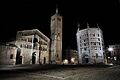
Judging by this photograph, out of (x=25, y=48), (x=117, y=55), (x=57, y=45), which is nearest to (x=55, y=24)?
(x=57, y=45)

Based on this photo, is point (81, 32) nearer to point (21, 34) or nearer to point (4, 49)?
point (21, 34)

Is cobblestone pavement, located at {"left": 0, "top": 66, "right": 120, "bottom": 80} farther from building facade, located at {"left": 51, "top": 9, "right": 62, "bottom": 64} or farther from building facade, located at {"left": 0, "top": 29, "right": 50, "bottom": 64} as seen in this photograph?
building facade, located at {"left": 51, "top": 9, "right": 62, "bottom": 64}

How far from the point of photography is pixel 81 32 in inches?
2425

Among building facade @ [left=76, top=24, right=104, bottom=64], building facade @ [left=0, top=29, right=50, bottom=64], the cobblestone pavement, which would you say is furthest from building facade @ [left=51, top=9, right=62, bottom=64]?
the cobblestone pavement

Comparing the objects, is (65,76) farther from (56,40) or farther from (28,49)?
(56,40)

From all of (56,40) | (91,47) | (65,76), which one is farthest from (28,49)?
(65,76)

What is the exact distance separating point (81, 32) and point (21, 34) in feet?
96.7

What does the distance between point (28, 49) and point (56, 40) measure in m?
14.0

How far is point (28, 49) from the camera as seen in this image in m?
42.6

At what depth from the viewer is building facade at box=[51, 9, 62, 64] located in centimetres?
5109

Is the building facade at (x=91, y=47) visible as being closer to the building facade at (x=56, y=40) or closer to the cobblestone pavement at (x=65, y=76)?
the building facade at (x=56, y=40)

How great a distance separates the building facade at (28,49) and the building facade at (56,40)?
2.51 meters

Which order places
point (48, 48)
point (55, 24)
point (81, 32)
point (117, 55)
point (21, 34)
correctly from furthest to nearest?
1. point (117, 55)
2. point (81, 32)
3. point (55, 24)
4. point (48, 48)
5. point (21, 34)

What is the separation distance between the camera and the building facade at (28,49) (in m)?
37.0
